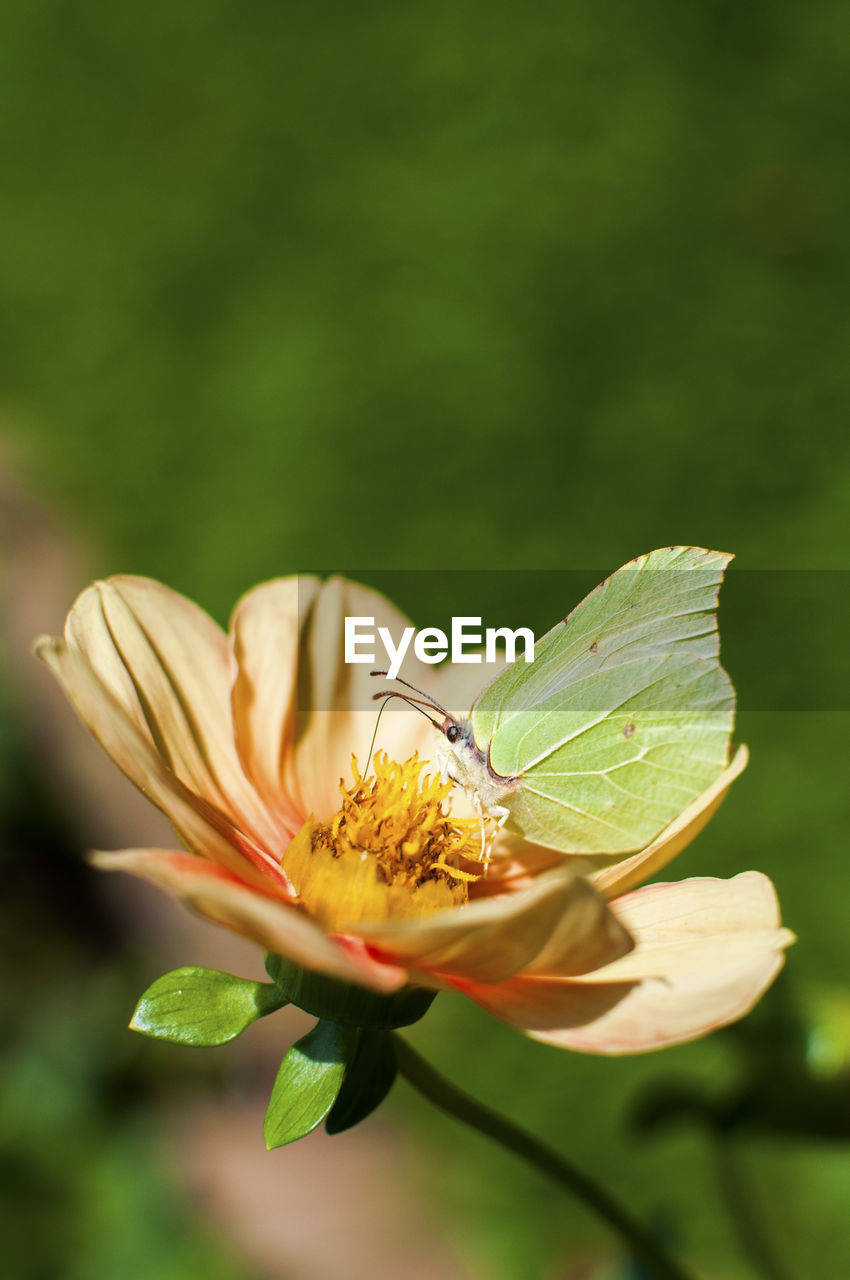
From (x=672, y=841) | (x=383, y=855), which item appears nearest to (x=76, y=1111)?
(x=383, y=855)

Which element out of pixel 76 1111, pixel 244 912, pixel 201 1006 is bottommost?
pixel 76 1111

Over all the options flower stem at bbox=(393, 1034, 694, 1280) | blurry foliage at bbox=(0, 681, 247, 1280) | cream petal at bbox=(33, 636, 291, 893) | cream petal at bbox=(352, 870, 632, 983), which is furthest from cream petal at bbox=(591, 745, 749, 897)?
blurry foliage at bbox=(0, 681, 247, 1280)

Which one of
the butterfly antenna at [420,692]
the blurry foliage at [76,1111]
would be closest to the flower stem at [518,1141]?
the butterfly antenna at [420,692]

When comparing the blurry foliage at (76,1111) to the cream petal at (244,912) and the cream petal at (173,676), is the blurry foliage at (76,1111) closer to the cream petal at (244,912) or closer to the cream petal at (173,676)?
the cream petal at (173,676)

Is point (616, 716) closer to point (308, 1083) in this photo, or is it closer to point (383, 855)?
point (383, 855)

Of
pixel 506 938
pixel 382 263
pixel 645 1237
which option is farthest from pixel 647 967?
pixel 382 263
